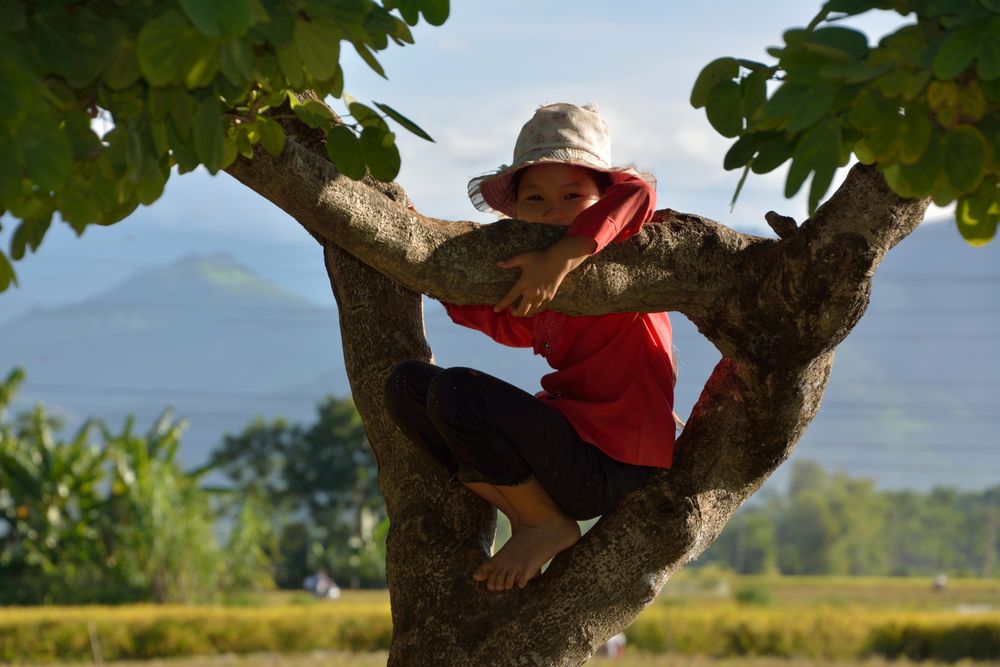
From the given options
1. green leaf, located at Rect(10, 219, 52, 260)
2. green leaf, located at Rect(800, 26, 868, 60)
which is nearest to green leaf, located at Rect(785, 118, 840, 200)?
green leaf, located at Rect(800, 26, 868, 60)

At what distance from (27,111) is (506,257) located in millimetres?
1107

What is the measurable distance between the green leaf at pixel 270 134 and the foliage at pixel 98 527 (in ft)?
40.4

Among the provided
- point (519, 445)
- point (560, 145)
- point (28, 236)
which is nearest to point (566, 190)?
point (560, 145)

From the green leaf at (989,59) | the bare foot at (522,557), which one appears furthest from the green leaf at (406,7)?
the bare foot at (522,557)

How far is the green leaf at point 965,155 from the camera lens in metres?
1.88

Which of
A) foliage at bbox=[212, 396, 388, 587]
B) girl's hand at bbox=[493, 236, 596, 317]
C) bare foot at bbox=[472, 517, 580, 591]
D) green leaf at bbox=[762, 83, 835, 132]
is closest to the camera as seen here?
green leaf at bbox=[762, 83, 835, 132]

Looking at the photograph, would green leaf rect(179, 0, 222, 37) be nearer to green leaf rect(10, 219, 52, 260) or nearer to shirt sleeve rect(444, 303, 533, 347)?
green leaf rect(10, 219, 52, 260)

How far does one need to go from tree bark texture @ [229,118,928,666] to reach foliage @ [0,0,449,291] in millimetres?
421

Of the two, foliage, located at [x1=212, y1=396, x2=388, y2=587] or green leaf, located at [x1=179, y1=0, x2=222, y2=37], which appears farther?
foliage, located at [x1=212, y1=396, x2=388, y2=587]

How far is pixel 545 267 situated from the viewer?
248cm

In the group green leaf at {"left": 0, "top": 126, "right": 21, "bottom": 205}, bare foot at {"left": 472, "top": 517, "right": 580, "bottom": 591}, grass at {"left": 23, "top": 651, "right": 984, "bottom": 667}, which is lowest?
grass at {"left": 23, "top": 651, "right": 984, "bottom": 667}

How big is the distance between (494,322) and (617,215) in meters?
0.41

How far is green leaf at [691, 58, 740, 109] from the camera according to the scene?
211 centimetres

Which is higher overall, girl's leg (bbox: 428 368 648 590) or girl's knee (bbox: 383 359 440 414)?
girl's knee (bbox: 383 359 440 414)
